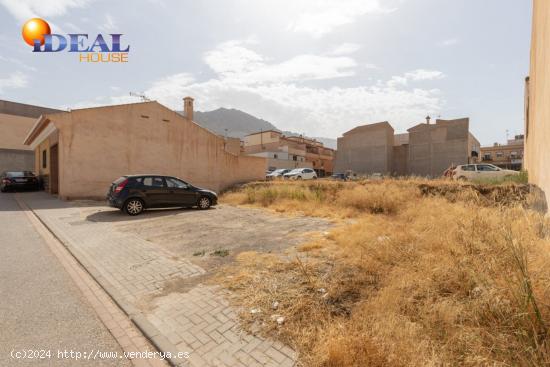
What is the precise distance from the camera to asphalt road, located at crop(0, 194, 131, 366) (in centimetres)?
256

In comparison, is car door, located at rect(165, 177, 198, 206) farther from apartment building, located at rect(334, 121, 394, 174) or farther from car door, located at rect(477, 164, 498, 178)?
apartment building, located at rect(334, 121, 394, 174)

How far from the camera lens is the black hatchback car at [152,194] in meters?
10.1

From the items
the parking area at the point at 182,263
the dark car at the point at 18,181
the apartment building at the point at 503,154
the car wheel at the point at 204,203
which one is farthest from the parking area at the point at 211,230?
the apartment building at the point at 503,154

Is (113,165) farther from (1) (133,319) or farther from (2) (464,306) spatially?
(2) (464,306)

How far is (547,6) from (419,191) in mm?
6974

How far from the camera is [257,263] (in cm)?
459

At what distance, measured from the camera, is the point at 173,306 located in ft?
11.1

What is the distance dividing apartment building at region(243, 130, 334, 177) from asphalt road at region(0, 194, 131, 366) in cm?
4112

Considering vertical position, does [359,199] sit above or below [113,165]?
below

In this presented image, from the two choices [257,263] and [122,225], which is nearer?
A: [257,263]

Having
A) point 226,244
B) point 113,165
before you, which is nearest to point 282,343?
point 226,244

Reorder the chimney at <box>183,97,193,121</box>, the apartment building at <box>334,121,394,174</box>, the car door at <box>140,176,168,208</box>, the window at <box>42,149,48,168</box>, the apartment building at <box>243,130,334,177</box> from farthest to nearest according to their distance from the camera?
the apartment building at <box>243,130,334,177</box>, the apartment building at <box>334,121,394,174</box>, the chimney at <box>183,97,193,121</box>, the window at <box>42,149,48,168</box>, the car door at <box>140,176,168,208</box>

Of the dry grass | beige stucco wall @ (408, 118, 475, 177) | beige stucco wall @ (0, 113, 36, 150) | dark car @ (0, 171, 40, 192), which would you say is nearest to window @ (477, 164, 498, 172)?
beige stucco wall @ (408, 118, 475, 177)

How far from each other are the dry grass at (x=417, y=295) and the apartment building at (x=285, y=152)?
136ft
